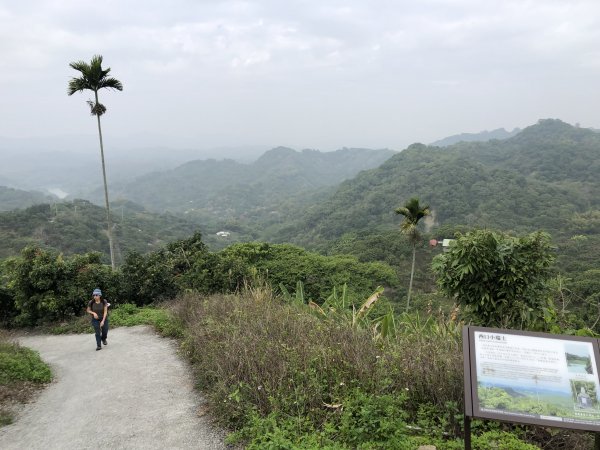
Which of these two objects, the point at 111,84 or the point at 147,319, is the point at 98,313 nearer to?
the point at 147,319

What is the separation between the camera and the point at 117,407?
16.6ft

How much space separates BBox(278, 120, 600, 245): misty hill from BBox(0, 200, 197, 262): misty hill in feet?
88.6

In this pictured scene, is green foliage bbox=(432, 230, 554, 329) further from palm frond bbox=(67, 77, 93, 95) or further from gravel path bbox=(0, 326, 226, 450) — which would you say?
palm frond bbox=(67, 77, 93, 95)

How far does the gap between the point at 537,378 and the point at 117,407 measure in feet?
14.8

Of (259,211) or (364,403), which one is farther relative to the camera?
(259,211)

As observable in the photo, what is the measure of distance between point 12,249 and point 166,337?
136 ft

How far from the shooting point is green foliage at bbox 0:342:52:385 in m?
5.98

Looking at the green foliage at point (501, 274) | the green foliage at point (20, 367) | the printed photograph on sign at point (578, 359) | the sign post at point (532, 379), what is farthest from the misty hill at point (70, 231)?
the printed photograph on sign at point (578, 359)

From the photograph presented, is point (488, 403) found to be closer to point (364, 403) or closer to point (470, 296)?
point (364, 403)

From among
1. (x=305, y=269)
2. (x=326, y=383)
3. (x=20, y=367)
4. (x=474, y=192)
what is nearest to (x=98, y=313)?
(x=20, y=367)

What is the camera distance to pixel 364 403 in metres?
3.83

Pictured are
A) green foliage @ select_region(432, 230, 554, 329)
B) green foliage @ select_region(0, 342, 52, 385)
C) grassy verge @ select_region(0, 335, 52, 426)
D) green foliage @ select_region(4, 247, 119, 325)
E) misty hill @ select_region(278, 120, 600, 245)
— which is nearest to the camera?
grassy verge @ select_region(0, 335, 52, 426)

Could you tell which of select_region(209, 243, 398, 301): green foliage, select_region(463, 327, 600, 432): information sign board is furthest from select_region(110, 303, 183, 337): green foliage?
select_region(209, 243, 398, 301): green foliage

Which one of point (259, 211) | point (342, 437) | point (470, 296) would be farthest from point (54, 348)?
point (259, 211)
